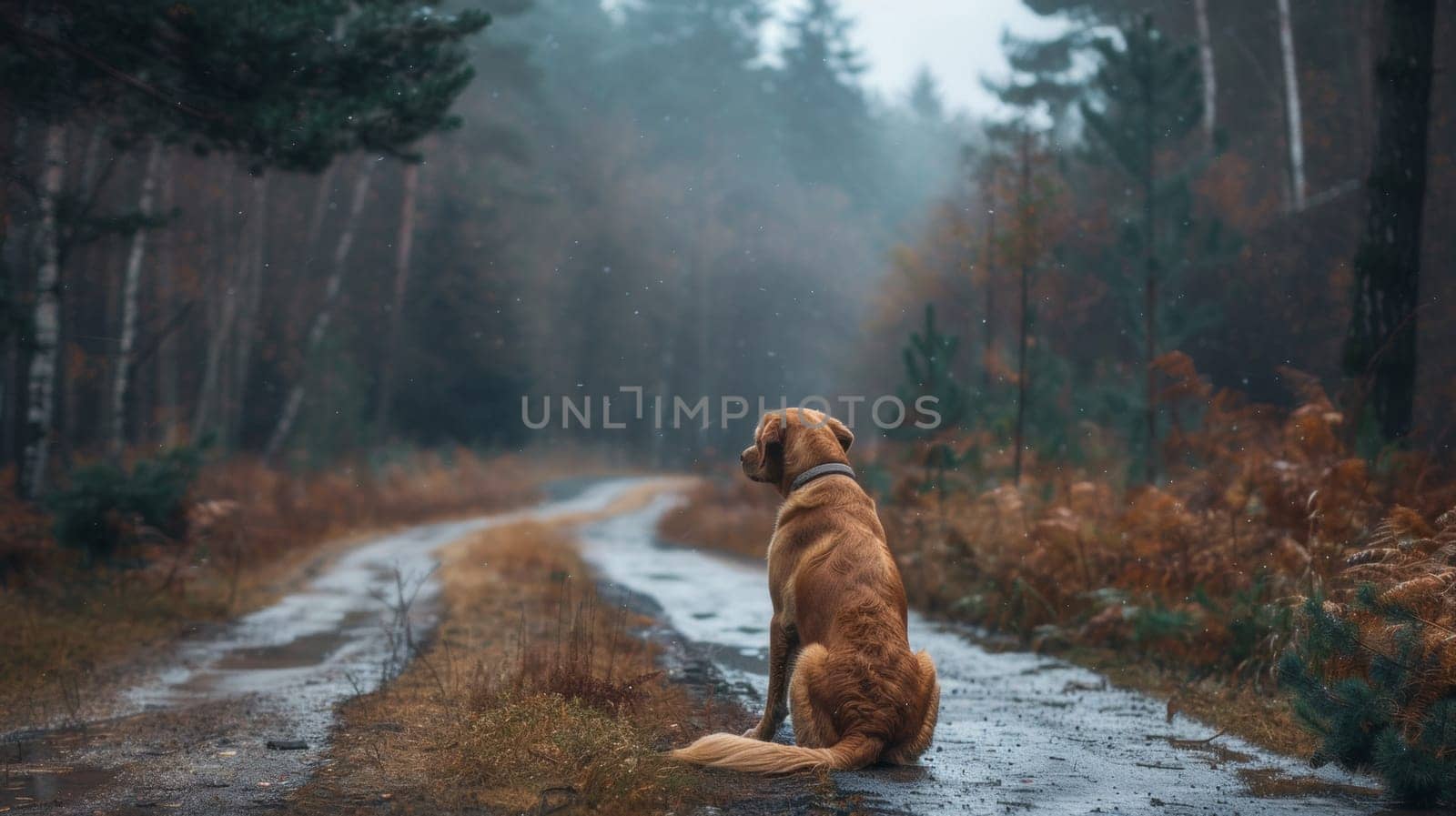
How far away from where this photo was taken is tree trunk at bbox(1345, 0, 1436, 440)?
11.0m

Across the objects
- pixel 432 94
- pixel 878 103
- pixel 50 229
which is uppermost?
pixel 878 103

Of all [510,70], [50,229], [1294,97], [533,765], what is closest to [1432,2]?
[533,765]

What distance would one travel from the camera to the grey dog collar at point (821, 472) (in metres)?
7.00

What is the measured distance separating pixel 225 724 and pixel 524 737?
275 centimetres

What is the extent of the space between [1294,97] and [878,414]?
16.2 meters

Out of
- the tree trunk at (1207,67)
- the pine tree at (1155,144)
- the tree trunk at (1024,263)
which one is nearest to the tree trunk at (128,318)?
the tree trunk at (1024,263)

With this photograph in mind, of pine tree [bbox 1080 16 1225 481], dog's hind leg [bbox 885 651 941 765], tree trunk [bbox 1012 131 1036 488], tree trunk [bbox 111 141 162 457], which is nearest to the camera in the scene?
dog's hind leg [bbox 885 651 941 765]

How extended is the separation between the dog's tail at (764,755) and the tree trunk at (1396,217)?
7.46m

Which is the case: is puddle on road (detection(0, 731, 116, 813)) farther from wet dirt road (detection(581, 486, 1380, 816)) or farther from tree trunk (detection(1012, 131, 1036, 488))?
tree trunk (detection(1012, 131, 1036, 488))

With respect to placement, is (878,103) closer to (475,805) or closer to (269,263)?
(269,263)

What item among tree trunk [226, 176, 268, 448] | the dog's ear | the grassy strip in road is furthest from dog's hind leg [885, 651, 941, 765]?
tree trunk [226, 176, 268, 448]

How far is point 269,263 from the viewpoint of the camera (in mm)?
36375

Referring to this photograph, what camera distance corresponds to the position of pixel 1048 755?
6996mm

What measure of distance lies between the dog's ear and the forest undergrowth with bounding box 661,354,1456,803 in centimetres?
292
